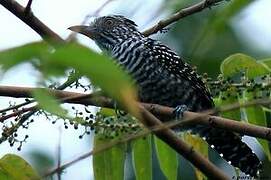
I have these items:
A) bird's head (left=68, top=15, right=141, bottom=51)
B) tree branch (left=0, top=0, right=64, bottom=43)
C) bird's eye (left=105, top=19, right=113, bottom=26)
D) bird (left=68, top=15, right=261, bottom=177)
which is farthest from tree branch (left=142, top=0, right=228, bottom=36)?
bird's eye (left=105, top=19, right=113, bottom=26)

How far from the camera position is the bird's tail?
2278 millimetres

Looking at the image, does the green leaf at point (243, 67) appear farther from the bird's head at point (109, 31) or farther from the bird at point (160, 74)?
the bird's head at point (109, 31)

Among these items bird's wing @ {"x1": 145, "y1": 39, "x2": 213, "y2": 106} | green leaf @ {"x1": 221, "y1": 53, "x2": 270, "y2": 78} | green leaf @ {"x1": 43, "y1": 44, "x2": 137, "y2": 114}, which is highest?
bird's wing @ {"x1": 145, "y1": 39, "x2": 213, "y2": 106}

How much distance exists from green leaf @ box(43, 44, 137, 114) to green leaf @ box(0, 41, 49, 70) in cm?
2

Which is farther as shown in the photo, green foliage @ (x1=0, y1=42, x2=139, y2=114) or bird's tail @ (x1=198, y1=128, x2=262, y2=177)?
bird's tail @ (x1=198, y1=128, x2=262, y2=177)

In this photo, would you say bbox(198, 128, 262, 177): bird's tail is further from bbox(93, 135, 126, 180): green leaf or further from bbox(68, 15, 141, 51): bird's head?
bbox(68, 15, 141, 51): bird's head

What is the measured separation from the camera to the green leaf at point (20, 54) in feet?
2.50

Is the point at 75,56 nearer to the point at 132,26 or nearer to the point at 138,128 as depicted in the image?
the point at 138,128

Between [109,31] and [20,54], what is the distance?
7.48ft

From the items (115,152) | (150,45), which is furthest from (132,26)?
(115,152)

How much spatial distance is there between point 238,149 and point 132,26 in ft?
3.21

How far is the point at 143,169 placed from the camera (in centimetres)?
191

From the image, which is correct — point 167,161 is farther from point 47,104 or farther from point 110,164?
point 47,104

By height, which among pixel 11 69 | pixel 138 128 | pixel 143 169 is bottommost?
pixel 143 169
